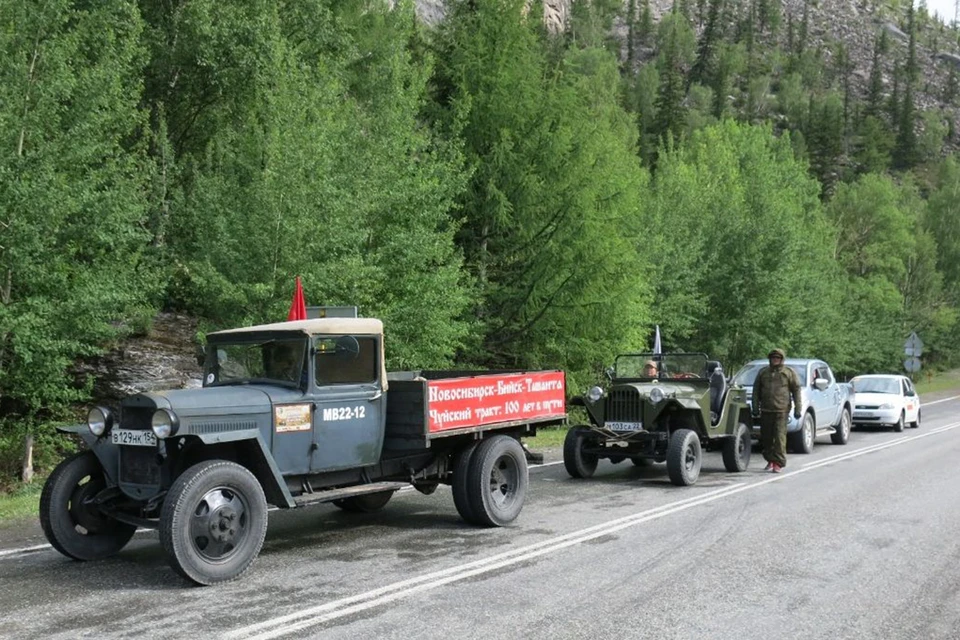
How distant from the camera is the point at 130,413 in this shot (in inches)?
264

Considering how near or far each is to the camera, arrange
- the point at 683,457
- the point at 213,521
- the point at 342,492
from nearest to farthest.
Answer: the point at 213,521 < the point at 342,492 < the point at 683,457

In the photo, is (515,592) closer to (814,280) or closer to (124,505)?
(124,505)

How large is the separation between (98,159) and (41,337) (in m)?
3.27

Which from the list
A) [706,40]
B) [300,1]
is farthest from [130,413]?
[706,40]

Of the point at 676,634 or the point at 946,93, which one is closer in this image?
the point at 676,634

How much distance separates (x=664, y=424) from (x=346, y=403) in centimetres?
620

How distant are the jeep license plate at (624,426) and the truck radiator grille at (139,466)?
7.34 metres

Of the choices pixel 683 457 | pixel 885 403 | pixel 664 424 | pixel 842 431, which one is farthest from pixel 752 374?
pixel 683 457

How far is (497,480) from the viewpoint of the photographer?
896 cm

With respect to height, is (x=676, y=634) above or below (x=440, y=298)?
below

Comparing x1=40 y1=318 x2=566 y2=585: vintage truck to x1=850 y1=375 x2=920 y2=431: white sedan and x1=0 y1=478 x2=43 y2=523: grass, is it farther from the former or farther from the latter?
x1=850 y1=375 x2=920 y2=431: white sedan

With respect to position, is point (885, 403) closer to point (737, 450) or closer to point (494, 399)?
point (737, 450)

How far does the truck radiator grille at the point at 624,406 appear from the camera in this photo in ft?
40.2

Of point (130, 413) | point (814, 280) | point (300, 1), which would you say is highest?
point (300, 1)
